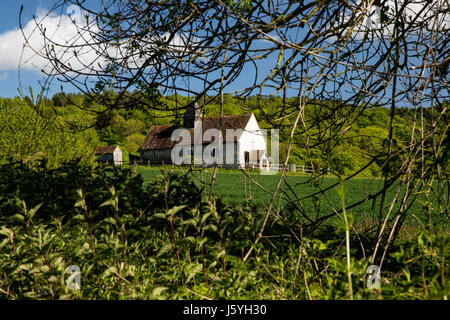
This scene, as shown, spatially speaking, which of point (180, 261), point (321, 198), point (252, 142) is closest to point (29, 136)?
point (252, 142)

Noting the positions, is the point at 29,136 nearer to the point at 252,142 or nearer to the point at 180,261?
the point at 252,142

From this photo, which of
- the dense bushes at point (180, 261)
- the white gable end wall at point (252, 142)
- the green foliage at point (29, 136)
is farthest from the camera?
the green foliage at point (29, 136)

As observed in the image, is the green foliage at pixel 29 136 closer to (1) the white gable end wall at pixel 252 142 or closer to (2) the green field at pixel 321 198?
(2) the green field at pixel 321 198

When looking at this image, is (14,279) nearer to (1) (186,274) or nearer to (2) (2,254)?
(2) (2,254)

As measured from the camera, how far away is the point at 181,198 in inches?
142

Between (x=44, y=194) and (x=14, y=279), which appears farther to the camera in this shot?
(x=44, y=194)

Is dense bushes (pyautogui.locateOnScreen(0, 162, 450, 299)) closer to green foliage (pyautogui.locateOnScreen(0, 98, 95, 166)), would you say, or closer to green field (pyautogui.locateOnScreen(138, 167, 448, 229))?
green field (pyautogui.locateOnScreen(138, 167, 448, 229))

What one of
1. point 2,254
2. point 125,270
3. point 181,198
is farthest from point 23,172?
point 125,270

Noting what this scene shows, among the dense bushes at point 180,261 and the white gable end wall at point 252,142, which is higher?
the white gable end wall at point 252,142

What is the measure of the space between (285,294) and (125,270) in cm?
90

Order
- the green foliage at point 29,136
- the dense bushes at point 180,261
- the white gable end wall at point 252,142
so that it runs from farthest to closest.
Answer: the green foliage at point 29,136, the white gable end wall at point 252,142, the dense bushes at point 180,261

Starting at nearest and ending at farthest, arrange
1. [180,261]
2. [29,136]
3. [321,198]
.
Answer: [180,261] → [29,136] → [321,198]

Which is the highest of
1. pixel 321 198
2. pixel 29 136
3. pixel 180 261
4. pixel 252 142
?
pixel 29 136

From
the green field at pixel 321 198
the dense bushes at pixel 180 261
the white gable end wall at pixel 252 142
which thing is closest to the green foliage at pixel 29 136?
the green field at pixel 321 198
